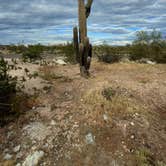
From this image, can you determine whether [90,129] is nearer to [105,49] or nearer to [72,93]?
[72,93]

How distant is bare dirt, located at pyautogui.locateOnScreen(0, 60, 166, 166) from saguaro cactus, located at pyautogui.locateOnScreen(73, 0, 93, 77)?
1729mm

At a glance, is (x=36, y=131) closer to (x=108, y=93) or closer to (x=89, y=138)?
(x=89, y=138)

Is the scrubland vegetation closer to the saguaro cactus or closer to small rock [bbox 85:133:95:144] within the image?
small rock [bbox 85:133:95:144]

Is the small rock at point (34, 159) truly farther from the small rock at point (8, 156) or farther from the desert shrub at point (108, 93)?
the desert shrub at point (108, 93)

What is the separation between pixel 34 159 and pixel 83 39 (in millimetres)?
5466

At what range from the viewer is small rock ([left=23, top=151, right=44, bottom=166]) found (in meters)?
5.72

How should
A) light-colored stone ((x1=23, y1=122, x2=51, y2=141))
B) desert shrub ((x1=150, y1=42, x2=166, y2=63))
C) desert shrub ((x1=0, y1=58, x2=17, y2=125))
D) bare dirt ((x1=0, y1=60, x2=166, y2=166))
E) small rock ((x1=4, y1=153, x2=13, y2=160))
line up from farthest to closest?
1. desert shrub ((x1=150, y1=42, x2=166, y2=63))
2. desert shrub ((x1=0, y1=58, x2=17, y2=125))
3. light-colored stone ((x1=23, y1=122, x2=51, y2=141))
4. small rock ((x1=4, y1=153, x2=13, y2=160))
5. bare dirt ((x1=0, y1=60, x2=166, y2=166))

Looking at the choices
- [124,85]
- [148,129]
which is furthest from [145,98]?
[148,129]

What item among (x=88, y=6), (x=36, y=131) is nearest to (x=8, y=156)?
(x=36, y=131)

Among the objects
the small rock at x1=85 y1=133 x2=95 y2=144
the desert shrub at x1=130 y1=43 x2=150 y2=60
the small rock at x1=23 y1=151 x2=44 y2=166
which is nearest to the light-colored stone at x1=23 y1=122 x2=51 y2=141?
the small rock at x1=23 y1=151 x2=44 y2=166

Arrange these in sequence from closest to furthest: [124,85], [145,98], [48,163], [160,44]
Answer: [48,163], [145,98], [124,85], [160,44]

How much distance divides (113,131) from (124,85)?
272 cm

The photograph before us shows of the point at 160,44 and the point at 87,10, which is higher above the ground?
the point at 87,10

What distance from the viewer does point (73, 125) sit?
6.65m
